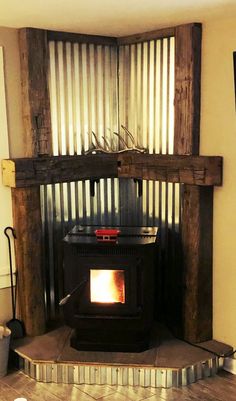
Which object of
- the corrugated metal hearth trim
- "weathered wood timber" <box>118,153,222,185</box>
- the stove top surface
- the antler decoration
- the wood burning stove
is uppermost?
the antler decoration

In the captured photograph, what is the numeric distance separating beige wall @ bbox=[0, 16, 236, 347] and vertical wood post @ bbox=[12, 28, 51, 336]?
2.9 inches

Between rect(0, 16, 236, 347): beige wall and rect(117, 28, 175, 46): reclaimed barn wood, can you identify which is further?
rect(117, 28, 175, 46): reclaimed barn wood

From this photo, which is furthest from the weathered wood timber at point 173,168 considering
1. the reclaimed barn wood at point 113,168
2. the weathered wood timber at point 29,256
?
the weathered wood timber at point 29,256

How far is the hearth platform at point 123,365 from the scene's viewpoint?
3.07 metres

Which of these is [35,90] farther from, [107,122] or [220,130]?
[220,130]

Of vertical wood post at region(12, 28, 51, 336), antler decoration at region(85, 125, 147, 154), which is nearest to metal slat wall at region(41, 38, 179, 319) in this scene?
antler decoration at region(85, 125, 147, 154)

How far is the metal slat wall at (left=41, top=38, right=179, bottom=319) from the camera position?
134 inches

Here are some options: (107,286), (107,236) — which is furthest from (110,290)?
(107,236)

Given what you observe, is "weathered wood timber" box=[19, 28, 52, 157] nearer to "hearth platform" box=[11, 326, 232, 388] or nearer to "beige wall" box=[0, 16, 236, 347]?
"beige wall" box=[0, 16, 236, 347]

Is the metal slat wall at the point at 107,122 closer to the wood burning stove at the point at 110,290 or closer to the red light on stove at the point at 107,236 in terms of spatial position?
the wood burning stove at the point at 110,290

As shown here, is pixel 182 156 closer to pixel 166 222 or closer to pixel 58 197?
pixel 166 222

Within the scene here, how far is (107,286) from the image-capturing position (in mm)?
3203

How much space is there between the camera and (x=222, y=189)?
3.15 meters

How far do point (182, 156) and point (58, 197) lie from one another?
0.90 m
